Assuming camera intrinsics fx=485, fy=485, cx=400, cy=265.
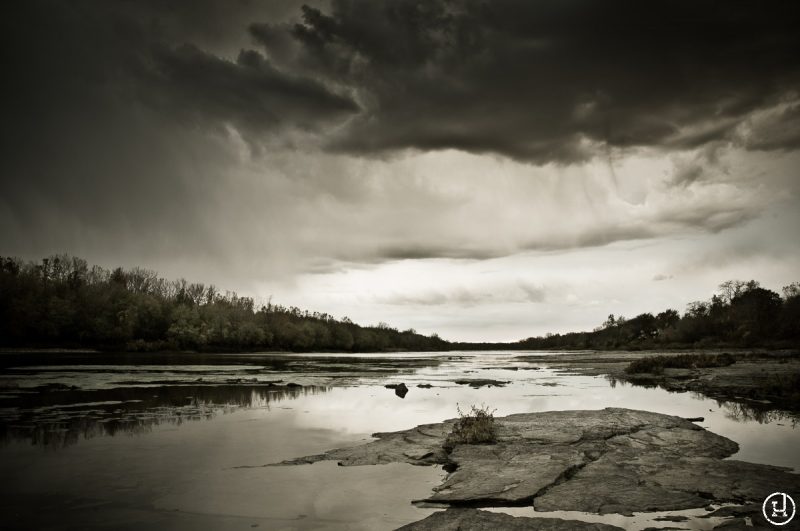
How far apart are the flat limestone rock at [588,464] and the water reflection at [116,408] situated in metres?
8.09

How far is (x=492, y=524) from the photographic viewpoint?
24.5 feet

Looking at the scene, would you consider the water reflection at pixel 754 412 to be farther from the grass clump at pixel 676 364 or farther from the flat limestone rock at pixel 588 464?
the grass clump at pixel 676 364

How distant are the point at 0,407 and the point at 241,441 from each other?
42.7 feet

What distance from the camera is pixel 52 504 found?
345 inches

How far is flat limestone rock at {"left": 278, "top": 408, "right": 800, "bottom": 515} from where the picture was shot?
877cm

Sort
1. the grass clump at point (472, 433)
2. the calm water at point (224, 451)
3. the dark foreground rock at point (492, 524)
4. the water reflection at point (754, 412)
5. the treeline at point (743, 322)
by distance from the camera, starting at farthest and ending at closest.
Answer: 1. the treeline at point (743, 322)
2. the water reflection at point (754, 412)
3. the grass clump at point (472, 433)
4. the calm water at point (224, 451)
5. the dark foreground rock at point (492, 524)

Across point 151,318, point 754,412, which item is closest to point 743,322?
point 754,412

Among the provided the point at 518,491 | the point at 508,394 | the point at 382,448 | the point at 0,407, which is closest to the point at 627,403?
the point at 508,394

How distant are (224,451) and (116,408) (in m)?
10.4

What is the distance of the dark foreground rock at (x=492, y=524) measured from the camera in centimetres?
730

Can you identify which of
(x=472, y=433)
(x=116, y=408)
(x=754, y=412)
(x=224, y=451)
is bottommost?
(x=754, y=412)

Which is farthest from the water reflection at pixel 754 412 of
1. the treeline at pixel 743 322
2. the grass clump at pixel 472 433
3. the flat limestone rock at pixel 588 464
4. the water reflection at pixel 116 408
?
the treeline at pixel 743 322

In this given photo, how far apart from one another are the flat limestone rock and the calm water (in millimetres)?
763

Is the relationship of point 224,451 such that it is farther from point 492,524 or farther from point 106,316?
point 106,316
